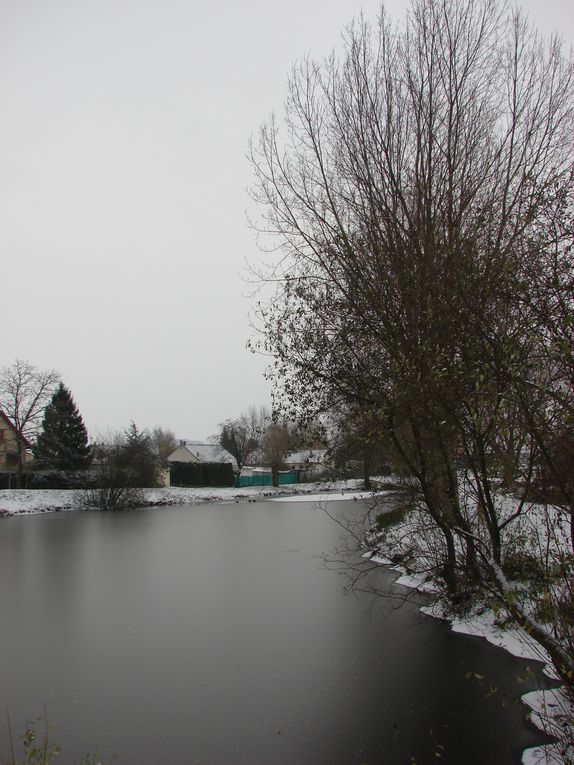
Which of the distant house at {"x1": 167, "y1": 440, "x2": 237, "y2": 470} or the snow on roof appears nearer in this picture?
the snow on roof

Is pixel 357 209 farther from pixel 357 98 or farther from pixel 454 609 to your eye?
pixel 454 609

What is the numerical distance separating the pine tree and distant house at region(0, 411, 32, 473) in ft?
3.66

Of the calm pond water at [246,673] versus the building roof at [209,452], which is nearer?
the calm pond water at [246,673]

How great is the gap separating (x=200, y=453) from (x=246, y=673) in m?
64.5

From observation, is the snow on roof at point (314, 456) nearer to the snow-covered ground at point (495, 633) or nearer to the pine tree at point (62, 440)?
the snow-covered ground at point (495, 633)

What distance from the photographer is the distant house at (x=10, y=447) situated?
1465 inches

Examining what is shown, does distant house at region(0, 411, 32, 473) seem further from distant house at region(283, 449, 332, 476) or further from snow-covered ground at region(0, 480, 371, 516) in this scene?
distant house at region(283, 449, 332, 476)

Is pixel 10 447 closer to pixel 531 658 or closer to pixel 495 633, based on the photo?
pixel 495 633

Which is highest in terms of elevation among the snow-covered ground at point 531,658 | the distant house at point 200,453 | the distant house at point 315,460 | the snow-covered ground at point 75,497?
the distant house at point 200,453

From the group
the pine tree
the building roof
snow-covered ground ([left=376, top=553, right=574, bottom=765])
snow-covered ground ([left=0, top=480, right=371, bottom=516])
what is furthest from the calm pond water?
the building roof

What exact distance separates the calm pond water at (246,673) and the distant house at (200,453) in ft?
182

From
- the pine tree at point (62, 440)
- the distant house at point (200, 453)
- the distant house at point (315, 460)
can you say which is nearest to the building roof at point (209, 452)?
the distant house at point (200, 453)

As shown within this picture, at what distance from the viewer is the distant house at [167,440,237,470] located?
67.8m

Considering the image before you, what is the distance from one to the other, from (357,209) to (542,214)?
3.94 metres
